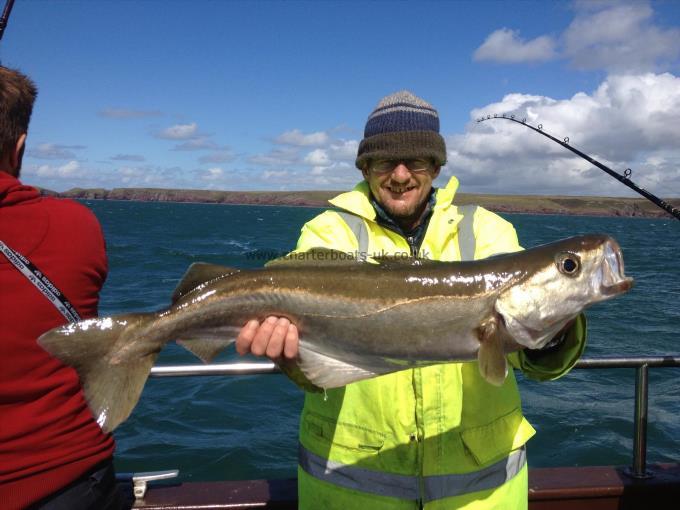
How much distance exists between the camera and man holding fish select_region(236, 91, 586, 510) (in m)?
3.33

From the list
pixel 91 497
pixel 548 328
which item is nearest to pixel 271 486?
pixel 91 497

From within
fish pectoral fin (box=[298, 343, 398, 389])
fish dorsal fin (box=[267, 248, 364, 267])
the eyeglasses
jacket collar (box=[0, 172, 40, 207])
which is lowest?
fish pectoral fin (box=[298, 343, 398, 389])

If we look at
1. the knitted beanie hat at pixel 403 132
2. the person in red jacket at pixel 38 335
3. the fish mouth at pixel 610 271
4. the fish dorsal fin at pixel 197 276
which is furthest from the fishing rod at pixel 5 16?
the fish mouth at pixel 610 271

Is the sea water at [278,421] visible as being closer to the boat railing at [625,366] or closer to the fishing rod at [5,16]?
the boat railing at [625,366]

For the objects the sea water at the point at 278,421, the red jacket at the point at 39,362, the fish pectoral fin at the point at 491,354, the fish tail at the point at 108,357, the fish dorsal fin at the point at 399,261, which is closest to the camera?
the red jacket at the point at 39,362

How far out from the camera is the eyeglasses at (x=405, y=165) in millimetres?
4031

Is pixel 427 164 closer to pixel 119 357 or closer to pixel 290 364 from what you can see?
pixel 290 364

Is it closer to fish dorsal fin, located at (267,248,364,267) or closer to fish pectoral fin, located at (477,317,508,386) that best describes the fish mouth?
fish pectoral fin, located at (477,317,508,386)

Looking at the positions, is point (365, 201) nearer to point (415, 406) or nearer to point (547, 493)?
point (415, 406)

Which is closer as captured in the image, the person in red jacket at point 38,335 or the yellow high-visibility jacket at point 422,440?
the person in red jacket at point 38,335

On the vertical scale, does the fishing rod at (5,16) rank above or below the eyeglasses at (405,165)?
above

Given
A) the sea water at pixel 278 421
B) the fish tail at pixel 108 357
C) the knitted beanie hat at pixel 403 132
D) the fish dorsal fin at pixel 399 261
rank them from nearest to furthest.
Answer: the fish tail at pixel 108 357, the fish dorsal fin at pixel 399 261, the knitted beanie hat at pixel 403 132, the sea water at pixel 278 421

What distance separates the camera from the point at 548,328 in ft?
11.3

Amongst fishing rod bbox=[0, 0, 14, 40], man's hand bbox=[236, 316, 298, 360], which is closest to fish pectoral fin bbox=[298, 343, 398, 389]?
man's hand bbox=[236, 316, 298, 360]
